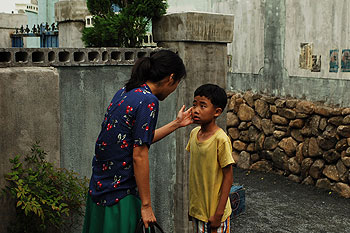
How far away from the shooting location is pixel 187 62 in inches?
206

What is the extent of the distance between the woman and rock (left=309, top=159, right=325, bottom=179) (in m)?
6.25

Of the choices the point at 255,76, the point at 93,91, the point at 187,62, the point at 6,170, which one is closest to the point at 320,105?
the point at 255,76

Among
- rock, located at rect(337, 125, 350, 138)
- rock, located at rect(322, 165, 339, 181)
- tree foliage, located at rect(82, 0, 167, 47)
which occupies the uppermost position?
tree foliage, located at rect(82, 0, 167, 47)

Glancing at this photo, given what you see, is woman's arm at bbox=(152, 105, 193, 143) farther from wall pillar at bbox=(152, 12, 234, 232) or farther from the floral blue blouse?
wall pillar at bbox=(152, 12, 234, 232)

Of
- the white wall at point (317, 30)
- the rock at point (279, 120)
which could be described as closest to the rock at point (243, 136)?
the rock at point (279, 120)

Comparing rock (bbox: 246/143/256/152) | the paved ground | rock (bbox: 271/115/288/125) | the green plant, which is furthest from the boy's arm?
rock (bbox: 246/143/256/152)

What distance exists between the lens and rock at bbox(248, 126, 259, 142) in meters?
10.5

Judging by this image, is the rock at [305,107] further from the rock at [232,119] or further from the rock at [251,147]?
the rock at [232,119]

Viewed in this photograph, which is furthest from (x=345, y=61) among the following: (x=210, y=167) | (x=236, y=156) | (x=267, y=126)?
(x=210, y=167)

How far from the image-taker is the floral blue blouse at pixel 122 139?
9.76ft

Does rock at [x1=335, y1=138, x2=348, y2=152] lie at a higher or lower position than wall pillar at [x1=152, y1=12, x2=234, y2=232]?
lower

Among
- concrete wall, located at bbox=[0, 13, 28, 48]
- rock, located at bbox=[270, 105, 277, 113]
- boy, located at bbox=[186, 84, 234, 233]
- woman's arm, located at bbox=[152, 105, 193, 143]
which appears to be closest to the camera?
woman's arm, located at bbox=[152, 105, 193, 143]

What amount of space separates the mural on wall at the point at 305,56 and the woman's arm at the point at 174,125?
20.2ft

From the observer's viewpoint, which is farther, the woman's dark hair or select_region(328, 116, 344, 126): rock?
select_region(328, 116, 344, 126): rock
